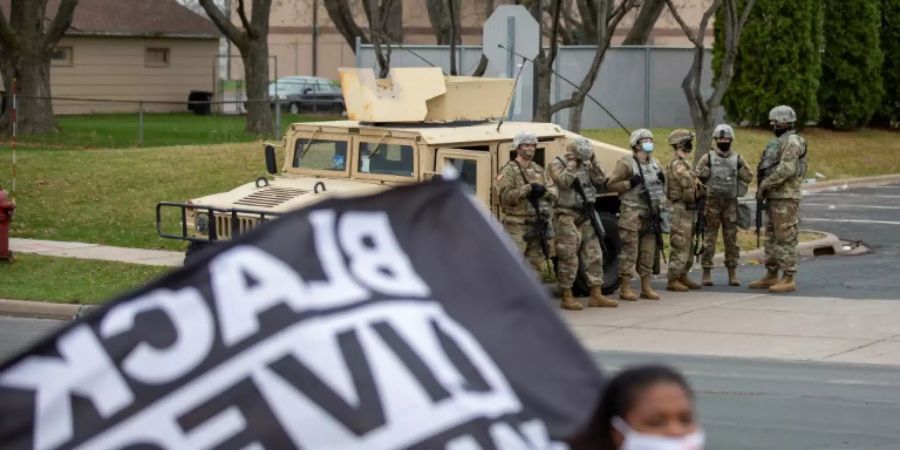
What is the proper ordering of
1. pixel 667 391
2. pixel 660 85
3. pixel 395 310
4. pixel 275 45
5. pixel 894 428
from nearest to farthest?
1. pixel 395 310
2. pixel 667 391
3. pixel 894 428
4. pixel 660 85
5. pixel 275 45

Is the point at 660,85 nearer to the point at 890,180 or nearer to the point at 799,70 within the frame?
the point at 799,70

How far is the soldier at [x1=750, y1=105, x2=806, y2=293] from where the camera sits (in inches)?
637

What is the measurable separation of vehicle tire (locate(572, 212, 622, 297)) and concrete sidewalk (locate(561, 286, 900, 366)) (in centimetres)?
37

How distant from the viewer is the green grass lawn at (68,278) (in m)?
15.6

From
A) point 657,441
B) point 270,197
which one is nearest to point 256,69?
point 270,197

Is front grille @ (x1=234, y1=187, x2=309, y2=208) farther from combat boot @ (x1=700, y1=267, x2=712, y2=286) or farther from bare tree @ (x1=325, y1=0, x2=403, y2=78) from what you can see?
bare tree @ (x1=325, y1=0, x2=403, y2=78)

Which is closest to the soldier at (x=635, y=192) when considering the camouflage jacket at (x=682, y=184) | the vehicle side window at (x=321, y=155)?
the camouflage jacket at (x=682, y=184)

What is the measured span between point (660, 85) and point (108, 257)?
62.7 ft

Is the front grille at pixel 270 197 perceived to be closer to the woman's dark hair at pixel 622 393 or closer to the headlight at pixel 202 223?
the headlight at pixel 202 223

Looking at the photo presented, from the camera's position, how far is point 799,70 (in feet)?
107

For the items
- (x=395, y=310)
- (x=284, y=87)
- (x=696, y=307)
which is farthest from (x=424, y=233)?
(x=284, y=87)

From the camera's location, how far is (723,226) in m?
16.6

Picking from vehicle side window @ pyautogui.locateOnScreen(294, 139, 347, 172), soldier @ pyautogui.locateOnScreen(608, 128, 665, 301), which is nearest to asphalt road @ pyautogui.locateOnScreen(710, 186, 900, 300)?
soldier @ pyautogui.locateOnScreen(608, 128, 665, 301)

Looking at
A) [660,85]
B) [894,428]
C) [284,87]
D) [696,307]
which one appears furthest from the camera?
[284,87]
